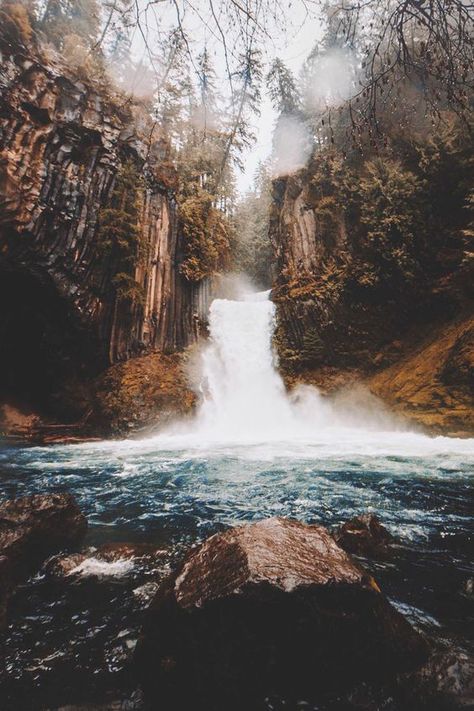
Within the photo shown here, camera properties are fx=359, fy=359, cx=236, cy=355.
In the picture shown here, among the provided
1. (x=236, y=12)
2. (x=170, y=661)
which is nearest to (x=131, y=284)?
(x=236, y=12)

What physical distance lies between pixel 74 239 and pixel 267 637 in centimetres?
1320

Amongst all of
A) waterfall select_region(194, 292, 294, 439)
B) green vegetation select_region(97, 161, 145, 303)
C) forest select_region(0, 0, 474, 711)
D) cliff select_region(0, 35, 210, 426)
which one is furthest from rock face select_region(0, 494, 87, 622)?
green vegetation select_region(97, 161, 145, 303)

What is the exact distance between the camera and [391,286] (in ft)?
45.4

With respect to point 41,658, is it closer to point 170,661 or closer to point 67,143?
point 170,661

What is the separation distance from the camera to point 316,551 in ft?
7.72

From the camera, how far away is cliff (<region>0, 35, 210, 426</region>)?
11.0 m

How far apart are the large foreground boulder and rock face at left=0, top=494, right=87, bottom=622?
4.76 ft

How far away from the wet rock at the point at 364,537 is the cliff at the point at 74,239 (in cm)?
1082

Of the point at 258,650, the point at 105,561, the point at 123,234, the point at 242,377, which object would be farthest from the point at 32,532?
the point at 242,377

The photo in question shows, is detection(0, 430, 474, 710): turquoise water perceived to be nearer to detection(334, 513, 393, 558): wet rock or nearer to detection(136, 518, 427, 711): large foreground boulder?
detection(334, 513, 393, 558): wet rock

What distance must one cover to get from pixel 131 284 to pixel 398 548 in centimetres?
1243

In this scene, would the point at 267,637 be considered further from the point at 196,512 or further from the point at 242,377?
the point at 242,377

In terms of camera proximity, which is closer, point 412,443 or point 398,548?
point 398,548

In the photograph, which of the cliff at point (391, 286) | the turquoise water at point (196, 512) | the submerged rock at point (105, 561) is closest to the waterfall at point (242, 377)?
the cliff at point (391, 286)
